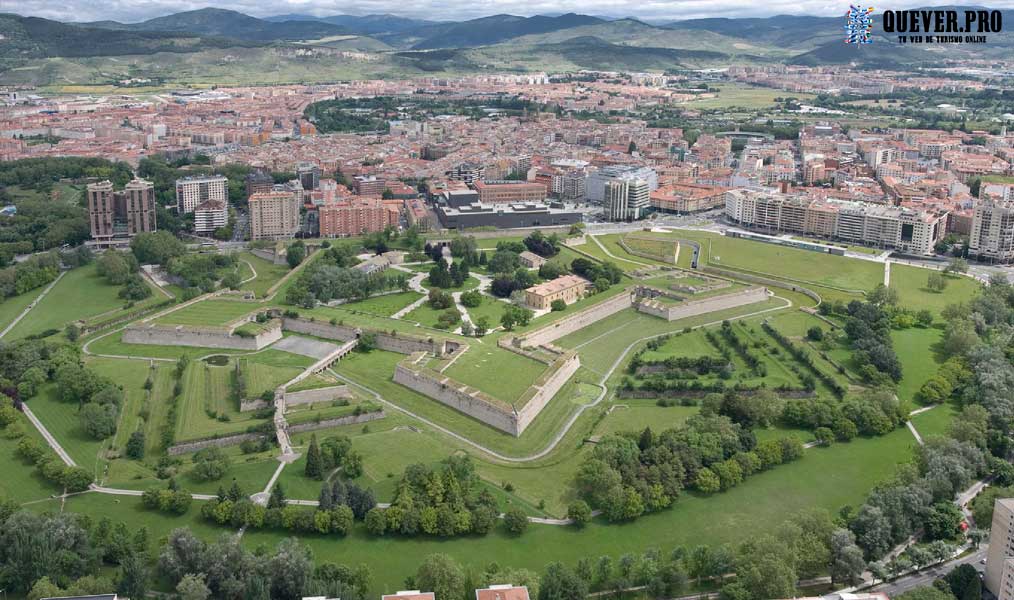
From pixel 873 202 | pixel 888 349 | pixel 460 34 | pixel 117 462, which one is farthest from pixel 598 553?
pixel 460 34

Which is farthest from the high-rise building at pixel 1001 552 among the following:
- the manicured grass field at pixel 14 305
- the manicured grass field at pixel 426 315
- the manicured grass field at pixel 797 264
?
the manicured grass field at pixel 14 305

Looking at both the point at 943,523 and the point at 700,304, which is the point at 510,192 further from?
the point at 943,523

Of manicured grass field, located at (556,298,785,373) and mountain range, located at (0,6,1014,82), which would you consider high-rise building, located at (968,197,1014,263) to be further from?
mountain range, located at (0,6,1014,82)

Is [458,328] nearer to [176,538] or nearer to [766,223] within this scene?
[176,538]

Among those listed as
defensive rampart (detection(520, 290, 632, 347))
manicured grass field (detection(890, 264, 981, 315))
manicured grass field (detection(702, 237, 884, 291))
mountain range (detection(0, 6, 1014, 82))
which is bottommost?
defensive rampart (detection(520, 290, 632, 347))

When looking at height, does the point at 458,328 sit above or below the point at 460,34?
below

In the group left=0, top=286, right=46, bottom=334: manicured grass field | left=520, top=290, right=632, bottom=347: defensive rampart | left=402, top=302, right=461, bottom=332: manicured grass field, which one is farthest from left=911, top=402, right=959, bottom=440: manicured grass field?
left=0, top=286, right=46, bottom=334: manicured grass field
